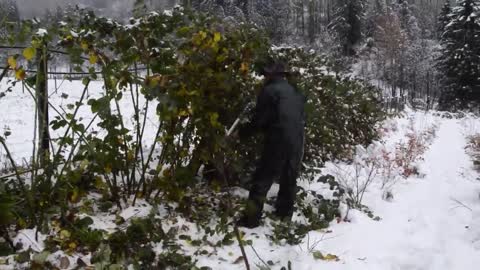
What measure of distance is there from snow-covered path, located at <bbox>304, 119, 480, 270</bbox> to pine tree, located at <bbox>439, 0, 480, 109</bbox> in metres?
32.2

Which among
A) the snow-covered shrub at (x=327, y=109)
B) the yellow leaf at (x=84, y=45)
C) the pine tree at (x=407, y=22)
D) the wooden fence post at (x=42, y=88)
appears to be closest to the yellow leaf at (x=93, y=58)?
the yellow leaf at (x=84, y=45)

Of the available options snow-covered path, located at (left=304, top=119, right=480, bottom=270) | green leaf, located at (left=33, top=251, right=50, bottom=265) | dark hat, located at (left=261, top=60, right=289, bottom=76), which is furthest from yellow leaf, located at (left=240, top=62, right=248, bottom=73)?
green leaf, located at (left=33, top=251, right=50, bottom=265)

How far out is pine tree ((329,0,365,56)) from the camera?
56.7 metres

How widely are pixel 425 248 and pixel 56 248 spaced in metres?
3.30

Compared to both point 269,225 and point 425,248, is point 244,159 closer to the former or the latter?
point 269,225

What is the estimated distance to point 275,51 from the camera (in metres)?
6.04

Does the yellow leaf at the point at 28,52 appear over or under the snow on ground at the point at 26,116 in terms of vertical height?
over

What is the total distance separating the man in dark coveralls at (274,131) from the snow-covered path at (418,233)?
2.64 feet

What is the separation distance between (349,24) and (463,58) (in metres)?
22.6

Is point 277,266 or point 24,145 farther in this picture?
point 24,145

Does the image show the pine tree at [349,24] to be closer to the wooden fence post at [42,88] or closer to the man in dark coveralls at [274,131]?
the man in dark coveralls at [274,131]

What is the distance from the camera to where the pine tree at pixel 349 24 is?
186 ft

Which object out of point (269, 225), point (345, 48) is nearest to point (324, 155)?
point (269, 225)

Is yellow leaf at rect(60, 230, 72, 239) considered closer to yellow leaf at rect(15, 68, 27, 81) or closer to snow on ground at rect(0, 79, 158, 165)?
yellow leaf at rect(15, 68, 27, 81)
